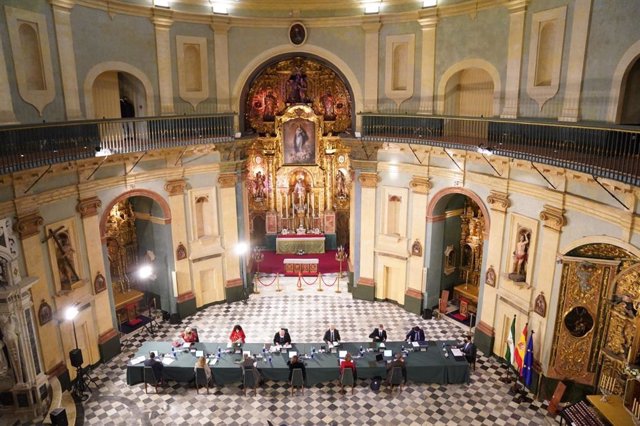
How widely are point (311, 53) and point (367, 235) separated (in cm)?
676

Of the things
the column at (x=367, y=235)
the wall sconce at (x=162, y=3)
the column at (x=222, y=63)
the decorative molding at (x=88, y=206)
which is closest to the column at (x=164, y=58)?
the wall sconce at (x=162, y=3)

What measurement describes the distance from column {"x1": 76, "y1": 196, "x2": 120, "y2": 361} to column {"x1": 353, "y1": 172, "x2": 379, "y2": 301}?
8520mm

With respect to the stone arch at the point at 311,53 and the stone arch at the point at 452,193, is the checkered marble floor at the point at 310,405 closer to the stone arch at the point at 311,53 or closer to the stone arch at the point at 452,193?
the stone arch at the point at 452,193

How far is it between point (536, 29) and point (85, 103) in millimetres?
12246

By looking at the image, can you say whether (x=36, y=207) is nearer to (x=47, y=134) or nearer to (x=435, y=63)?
(x=47, y=134)

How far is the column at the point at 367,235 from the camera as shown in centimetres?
1745

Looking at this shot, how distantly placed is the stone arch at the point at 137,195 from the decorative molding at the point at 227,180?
2.07 metres

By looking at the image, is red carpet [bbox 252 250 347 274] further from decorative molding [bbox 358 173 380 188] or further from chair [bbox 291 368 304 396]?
chair [bbox 291 368 304 396]

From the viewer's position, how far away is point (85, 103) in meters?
13.8

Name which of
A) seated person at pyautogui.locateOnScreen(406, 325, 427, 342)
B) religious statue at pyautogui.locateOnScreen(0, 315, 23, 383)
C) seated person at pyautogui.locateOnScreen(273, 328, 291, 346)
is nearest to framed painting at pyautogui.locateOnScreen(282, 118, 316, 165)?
seated person at pyautogui.locateOnScreen(273, 328, 291, 346)

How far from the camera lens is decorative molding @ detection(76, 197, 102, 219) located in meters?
13.4

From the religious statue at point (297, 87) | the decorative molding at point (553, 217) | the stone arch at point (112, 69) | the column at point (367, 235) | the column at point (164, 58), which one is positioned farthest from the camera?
the religious statue at point (297, 87)

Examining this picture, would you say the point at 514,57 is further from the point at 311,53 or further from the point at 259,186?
the point at 259,186

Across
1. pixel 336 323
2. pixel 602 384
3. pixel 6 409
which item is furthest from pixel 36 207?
pixel 602 384
